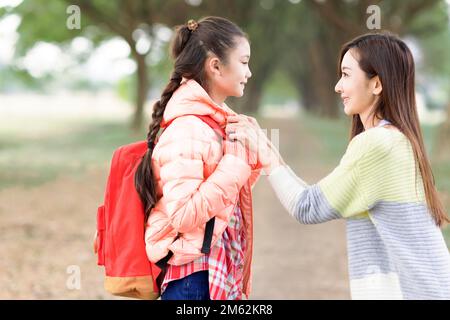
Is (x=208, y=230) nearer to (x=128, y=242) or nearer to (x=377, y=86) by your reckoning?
(x=128, y=242)

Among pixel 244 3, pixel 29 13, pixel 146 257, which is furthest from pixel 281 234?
→ pixel 29 13

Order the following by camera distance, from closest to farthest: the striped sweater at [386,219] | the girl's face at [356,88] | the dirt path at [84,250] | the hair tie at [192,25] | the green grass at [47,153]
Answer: the striped sweater at [386,219]
the girl's face at [356,88]
the hair tie at [192,25]
the dirt path at [84,250]
the green grass at [47,153]

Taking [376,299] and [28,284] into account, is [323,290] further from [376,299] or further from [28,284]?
[376,299]

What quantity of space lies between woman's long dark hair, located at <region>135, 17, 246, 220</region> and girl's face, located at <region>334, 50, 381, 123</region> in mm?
440

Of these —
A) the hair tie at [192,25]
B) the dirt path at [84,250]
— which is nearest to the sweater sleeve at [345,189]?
the hair tie at [192,25]

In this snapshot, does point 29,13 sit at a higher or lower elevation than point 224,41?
higher

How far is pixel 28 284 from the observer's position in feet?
20.3

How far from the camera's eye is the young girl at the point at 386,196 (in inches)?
91.0

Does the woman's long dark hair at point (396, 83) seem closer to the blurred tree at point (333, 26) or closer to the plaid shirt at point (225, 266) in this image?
the plaid shirt at point (225, 266)

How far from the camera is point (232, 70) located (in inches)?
104

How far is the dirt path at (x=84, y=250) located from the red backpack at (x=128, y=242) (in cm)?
334

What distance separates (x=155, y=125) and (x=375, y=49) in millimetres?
895

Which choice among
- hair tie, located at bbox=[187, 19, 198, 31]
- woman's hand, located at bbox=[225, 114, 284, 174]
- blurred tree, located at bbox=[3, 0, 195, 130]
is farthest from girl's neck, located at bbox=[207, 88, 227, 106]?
blurred tree, located at bbox=[3, 0, 195, 130]

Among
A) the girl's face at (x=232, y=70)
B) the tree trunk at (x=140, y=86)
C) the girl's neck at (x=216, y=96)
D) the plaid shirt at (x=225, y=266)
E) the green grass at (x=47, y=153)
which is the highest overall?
the tree trunk at (x=140, y=86)
